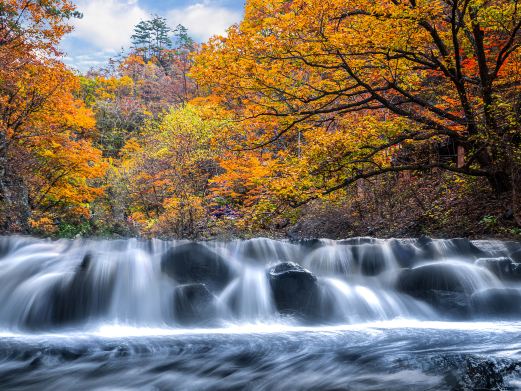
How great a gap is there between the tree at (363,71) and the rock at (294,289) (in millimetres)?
2818

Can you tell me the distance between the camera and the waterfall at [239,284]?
19.6 feet

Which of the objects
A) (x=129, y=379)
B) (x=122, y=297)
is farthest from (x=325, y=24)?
(x=129, y=379)

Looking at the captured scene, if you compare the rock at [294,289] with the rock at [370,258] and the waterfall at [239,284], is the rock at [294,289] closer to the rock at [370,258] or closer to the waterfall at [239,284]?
the waterfall at [239,284]

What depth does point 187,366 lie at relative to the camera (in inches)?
162

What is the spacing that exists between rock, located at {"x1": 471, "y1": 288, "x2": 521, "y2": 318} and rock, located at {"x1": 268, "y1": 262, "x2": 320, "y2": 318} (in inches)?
93.1

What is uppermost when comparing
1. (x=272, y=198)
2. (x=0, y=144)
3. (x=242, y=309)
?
(x=0, y=144)

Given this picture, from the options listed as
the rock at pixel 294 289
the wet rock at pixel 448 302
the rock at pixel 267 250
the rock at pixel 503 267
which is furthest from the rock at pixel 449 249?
the rock at pixel 294 289

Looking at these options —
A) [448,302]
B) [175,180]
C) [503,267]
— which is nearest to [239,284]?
[448,302]

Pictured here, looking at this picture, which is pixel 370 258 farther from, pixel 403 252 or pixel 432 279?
pixel 432 279

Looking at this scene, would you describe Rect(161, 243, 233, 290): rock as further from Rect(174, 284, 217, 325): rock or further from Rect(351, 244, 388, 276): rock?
Rect(351, 244, 388, 276): rock

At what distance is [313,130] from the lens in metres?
11.6

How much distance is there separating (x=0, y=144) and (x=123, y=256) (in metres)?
9.57

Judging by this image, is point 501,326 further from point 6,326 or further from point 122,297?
point 6,326

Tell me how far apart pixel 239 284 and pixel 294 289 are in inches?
40.8
